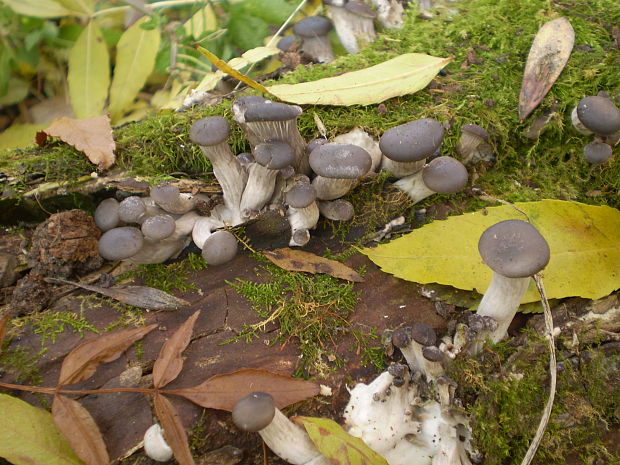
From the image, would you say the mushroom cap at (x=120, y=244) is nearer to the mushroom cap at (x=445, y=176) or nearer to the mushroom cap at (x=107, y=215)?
the mushroom cap at (x=107, y=215)

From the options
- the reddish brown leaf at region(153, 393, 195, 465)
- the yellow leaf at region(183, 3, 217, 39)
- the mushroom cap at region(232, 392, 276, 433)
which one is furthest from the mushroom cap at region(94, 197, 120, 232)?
the yellow leaf at region(183, 3, 217, 39)

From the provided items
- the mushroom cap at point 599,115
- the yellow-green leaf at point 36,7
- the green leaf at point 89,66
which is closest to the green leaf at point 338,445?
the mushroom cap at point 599,115

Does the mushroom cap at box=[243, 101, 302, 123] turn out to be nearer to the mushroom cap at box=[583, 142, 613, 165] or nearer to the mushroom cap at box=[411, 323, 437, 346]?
the mushroom cap at box=[411, 323, 437, 346]

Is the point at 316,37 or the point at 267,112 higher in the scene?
the point at 267,112

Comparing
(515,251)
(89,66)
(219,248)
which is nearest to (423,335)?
(515,251)

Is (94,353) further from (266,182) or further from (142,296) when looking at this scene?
(266,182)

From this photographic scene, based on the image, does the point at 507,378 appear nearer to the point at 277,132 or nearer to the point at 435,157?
the point at 435,157
